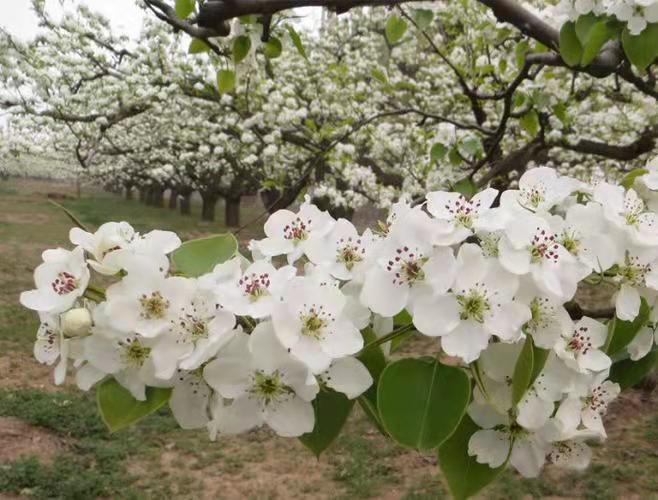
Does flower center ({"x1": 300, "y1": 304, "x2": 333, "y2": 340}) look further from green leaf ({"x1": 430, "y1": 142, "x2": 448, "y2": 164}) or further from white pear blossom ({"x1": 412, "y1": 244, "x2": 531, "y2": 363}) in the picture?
green leaf ({"x1": 430, "y1": 142, "x2": 448, "y2": 164})

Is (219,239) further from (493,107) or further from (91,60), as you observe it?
(91,60)

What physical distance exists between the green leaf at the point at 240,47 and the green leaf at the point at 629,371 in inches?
52.2

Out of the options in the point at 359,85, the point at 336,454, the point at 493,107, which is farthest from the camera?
the point at 359,85

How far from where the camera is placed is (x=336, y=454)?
4.08 metres

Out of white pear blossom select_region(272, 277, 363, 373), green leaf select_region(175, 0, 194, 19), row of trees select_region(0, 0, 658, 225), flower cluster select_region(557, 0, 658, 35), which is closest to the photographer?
white pear blossom select_region(272, 277, 363, 373)

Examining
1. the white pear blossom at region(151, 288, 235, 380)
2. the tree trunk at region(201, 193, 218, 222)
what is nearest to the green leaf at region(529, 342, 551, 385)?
the white pear blossom at region(151, 288, 235, 380)

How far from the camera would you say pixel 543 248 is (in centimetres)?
65

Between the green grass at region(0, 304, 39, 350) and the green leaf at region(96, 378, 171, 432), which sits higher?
the green leaf at region(96, 378, 171, 432)

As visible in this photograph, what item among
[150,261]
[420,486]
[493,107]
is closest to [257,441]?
[420,486]

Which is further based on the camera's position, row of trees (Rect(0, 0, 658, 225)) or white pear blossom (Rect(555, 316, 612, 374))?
row of trees (Rect(0, 0, 658, 225))

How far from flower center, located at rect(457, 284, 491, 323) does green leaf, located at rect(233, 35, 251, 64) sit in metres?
1.35

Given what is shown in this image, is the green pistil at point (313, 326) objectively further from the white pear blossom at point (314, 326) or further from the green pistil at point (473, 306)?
the green pistil at point (473, 306)

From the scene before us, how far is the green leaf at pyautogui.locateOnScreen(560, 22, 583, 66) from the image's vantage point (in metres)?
1.53

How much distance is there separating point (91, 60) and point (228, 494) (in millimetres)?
4565
